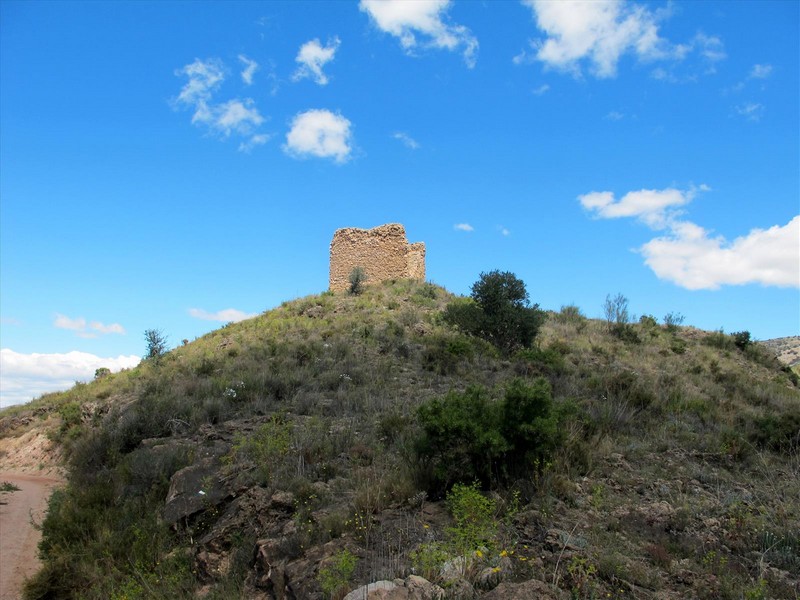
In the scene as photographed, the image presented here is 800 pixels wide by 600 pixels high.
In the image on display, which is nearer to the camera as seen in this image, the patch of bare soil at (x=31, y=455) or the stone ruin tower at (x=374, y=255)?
the patch of bare soil at (x=31, y=455)

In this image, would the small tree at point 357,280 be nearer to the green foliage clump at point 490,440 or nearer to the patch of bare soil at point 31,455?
the patch of bare soil at point 31,455

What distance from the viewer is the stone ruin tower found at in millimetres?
29906

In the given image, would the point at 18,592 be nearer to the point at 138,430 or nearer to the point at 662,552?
the point at 138,430

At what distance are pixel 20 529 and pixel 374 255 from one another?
22.8m

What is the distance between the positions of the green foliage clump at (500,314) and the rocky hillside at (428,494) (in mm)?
5293

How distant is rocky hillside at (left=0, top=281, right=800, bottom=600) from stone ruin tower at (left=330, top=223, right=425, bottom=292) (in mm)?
17967

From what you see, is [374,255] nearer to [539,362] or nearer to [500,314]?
[500,314]

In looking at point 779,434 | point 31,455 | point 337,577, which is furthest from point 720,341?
point 31,455

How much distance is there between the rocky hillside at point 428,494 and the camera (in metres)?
4.18

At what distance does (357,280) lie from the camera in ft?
92.3

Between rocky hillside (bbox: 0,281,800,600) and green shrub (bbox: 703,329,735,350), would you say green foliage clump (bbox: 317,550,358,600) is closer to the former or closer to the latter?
rocky hillside (bbox: 0,281,800,600)

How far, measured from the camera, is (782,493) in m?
5.57

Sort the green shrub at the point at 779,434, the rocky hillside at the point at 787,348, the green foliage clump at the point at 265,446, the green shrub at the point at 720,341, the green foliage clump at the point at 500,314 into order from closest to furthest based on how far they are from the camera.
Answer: the green foliage clump at the point at 265,446, the green shrub at the point at 779,434, the green foliage clump at the point at 500,314, the green shrub at the point at 720,341, the rocky hillside at the point at 787,348

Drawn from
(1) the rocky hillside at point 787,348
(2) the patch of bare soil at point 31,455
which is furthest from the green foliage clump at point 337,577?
(1) the rocky hillside at point 787,348
